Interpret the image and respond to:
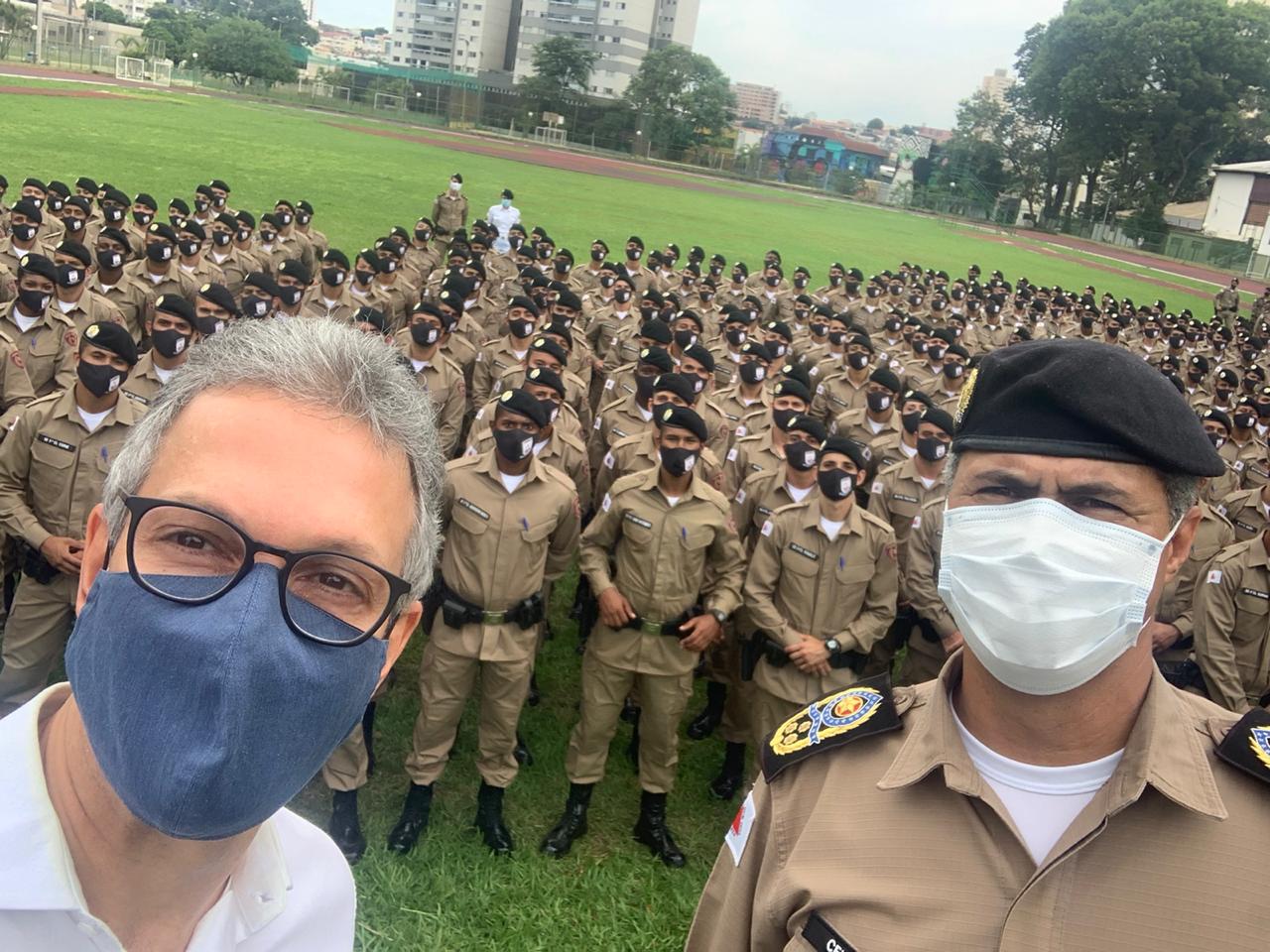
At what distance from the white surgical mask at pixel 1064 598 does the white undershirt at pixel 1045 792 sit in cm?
14

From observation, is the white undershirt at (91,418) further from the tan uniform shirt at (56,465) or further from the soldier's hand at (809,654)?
the soldier's hand at (809,654)

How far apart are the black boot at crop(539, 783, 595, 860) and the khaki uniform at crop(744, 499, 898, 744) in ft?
3.40

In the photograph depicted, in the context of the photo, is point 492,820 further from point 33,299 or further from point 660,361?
point 33,299

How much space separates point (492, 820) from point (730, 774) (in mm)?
1548

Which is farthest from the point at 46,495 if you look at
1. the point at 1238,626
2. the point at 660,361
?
the point at 1238,626

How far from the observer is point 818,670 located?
5.05 metres

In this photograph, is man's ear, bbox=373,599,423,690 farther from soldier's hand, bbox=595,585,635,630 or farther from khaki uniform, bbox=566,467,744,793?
khaki uniform, bbox=566,467,744,793

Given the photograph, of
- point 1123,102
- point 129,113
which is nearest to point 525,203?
point 129,113

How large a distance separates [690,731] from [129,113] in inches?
1545

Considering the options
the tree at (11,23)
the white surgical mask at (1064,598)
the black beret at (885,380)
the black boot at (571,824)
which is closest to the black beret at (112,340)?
the black boot at (571,824)

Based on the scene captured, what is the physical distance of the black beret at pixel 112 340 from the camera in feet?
17.7

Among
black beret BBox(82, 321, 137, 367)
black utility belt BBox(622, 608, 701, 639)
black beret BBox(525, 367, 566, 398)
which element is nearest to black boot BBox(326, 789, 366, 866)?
black utility belt BBox(622, 608, 701, 639)

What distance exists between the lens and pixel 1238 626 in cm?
536

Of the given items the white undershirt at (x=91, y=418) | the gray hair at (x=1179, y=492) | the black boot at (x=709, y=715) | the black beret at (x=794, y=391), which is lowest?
the black boot at (x=709, y=715)
